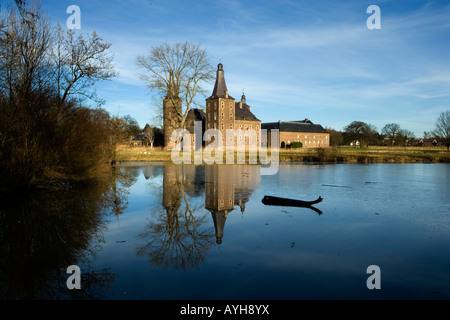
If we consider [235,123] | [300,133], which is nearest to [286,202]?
[235,123]

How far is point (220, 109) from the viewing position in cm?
7056

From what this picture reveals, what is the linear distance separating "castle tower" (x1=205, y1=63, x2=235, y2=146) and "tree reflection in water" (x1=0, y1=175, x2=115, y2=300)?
196 ft

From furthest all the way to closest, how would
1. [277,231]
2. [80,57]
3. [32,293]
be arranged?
[80,57]
[277,231]
[32,293]

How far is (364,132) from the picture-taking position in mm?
81562

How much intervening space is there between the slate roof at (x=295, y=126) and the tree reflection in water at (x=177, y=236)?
277 ft

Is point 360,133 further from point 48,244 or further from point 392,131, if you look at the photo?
point 48,244

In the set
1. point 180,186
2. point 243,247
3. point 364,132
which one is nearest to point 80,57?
point 180,186

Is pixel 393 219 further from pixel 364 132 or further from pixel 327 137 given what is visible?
pixel 327 137

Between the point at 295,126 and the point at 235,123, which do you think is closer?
the point at 235,123

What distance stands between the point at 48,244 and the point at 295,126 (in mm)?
94347

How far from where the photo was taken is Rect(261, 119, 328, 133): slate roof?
309 feet
